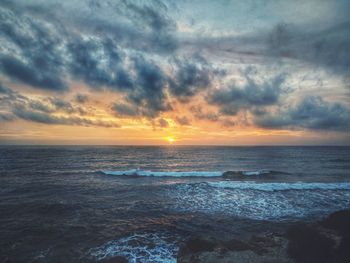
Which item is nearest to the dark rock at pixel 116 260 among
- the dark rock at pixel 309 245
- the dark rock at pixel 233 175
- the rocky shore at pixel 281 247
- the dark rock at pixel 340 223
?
the rocky shore at pixel 281 247

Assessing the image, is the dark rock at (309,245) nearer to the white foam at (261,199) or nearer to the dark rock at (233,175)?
the white foam at (261,199)

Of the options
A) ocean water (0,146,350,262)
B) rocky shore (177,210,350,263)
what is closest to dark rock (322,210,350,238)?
rocky shore (177,210,350,263)

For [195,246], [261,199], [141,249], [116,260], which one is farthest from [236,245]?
[261,199]

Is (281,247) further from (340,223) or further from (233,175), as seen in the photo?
(233,175)

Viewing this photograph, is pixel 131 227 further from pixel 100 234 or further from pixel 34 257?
pixel 34 257

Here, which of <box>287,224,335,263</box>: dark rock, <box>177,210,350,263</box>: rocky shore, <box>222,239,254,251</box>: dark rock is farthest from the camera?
<box>222,239,254,251</box>: dark rock

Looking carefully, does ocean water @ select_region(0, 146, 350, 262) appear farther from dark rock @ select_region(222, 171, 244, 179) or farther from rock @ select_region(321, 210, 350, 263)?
dark rock @ select_region(222, 171, 244, 179)
